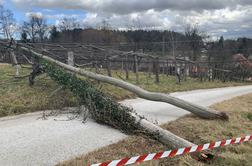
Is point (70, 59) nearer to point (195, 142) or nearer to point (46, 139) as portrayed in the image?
point (46, 139)

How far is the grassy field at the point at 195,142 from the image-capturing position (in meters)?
4.81

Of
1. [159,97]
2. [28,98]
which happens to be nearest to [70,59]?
[28,98]

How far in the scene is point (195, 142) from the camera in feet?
19.7

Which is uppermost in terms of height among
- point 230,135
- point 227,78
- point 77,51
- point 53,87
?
point 77,51

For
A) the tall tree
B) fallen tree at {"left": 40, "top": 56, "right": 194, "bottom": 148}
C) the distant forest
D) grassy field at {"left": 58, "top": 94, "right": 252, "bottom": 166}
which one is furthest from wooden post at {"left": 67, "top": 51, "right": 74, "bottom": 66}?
the tall tree

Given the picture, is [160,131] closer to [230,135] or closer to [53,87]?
[230,135]

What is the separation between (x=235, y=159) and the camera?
4.99 m

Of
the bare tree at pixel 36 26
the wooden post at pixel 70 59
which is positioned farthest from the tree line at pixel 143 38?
the wooden post at pixel 70 59

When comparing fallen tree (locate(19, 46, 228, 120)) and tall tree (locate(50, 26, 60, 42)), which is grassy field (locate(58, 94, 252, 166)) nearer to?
fallen tree (locate(19, 46, 228, 120))

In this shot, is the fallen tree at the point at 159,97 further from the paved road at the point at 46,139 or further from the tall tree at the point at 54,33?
the tall tree at the point at 54,33

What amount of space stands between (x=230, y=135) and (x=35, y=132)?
14.8 ft

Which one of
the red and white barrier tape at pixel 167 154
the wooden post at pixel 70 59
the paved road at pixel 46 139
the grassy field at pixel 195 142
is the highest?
the wooden post at pixel 70 59

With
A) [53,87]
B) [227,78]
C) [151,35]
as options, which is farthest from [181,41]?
[53,87]

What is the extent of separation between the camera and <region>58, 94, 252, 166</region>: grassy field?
15.8 ft
